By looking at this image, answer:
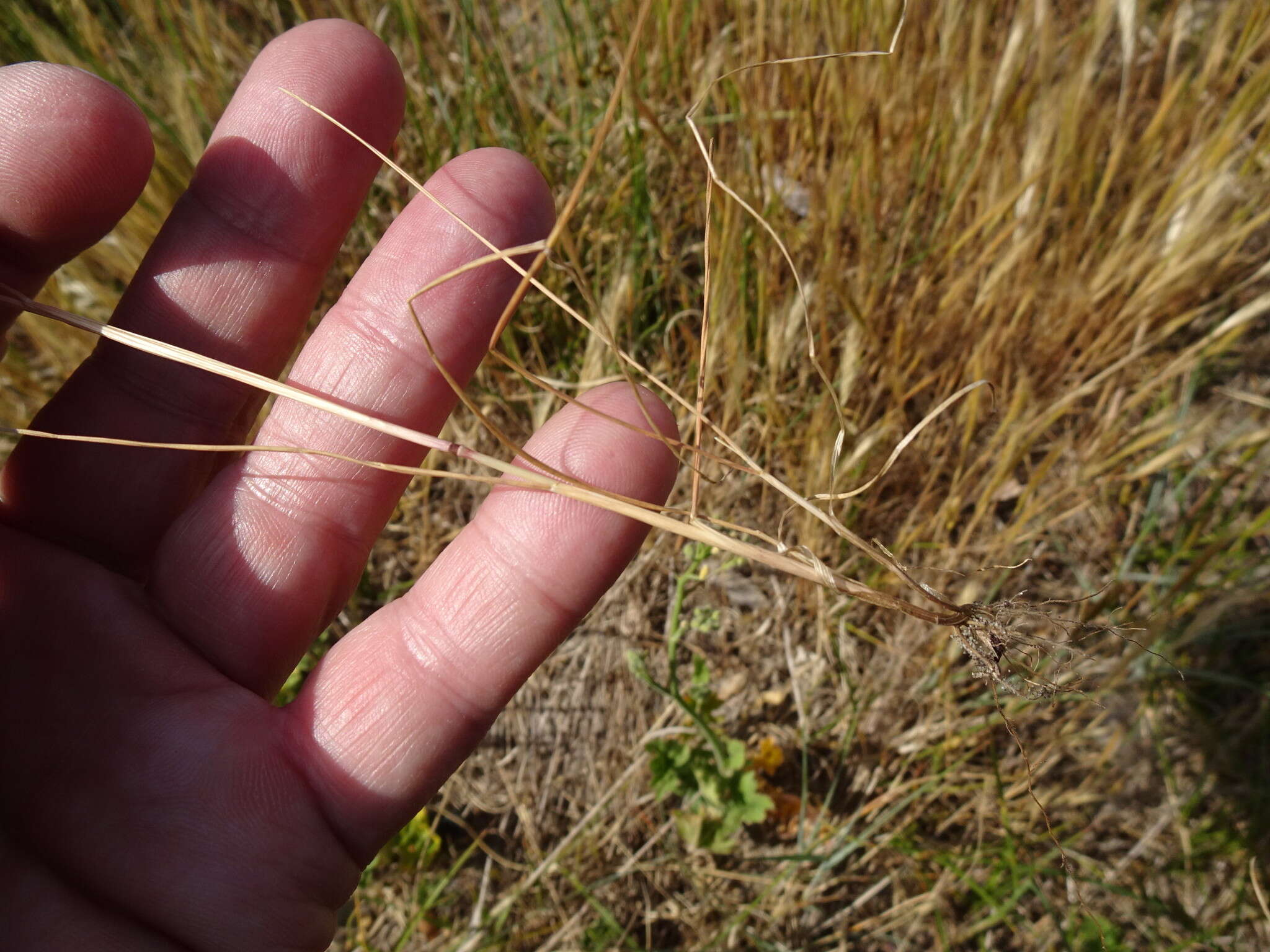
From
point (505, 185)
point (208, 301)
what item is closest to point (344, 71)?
point (505, 185)

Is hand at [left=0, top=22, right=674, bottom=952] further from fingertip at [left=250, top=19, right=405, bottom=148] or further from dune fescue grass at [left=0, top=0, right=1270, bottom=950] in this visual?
dune fescue grass at [left=0, top=0, right=1270, bottom=950]

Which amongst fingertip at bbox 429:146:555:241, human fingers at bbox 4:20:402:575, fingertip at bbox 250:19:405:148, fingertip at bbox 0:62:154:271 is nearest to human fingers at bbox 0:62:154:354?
fingertip at bbox 0:62:154:271

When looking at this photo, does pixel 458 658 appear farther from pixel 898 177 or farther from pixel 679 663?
pixel 898 177

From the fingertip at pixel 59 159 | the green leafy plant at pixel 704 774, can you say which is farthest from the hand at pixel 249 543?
the green leafy plant at pixel 704 774

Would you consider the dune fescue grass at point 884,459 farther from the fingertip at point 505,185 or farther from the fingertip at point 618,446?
the fingertip at point 618,446

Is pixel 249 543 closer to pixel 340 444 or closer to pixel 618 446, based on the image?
pixel 340 444

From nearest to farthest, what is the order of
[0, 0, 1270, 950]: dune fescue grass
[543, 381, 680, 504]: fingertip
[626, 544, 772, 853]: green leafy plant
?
1. [543, 381, 680, 504]: fingertip
2. [626, 544, 772, 853]: green leafy plant
3. [0, 0, 1270, 950]: dune fescue grass
